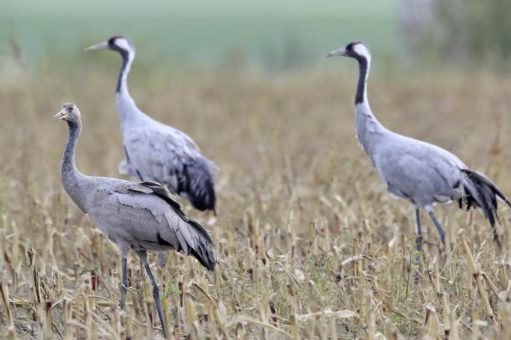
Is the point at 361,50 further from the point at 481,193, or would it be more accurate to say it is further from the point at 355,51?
the point at 481,193

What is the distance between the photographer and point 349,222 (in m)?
5.88

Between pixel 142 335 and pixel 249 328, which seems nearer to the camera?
pixel 142 335

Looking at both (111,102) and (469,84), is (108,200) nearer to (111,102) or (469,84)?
(111,102)

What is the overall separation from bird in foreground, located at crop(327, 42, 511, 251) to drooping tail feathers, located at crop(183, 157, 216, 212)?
1083mm

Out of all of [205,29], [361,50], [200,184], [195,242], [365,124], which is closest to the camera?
[195,242]

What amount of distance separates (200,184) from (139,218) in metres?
1.88

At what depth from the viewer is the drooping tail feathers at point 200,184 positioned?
6727 millimetres

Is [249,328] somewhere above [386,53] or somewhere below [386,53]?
below

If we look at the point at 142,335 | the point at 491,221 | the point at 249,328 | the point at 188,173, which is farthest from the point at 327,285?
the point at 188,173

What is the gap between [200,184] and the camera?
6781 mm

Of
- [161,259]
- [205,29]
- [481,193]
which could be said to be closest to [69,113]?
[161,259]

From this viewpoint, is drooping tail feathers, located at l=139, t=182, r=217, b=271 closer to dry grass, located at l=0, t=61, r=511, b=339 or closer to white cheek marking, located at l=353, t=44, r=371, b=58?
dry grass, located at l=0, t=61, r=511, b=339

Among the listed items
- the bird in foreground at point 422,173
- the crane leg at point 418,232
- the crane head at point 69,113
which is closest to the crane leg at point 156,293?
the crane head at point 69,113

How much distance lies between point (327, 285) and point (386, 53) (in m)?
10.1
